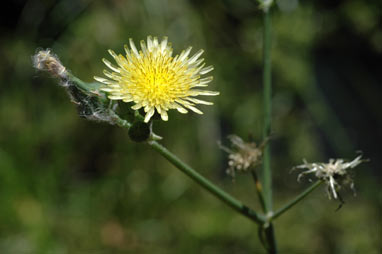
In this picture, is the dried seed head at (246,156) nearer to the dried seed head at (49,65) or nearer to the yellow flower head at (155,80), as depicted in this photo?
the yellow flower head at (155,80)

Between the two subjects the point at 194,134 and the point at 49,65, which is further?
the point at 194,134

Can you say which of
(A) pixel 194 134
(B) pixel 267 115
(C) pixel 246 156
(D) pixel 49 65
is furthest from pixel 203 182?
(A) pixel 194 134

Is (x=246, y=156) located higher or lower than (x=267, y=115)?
lower

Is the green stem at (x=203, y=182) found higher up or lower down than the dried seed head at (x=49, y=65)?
lower down

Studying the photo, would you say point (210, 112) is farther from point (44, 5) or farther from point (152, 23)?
point (44, 5)

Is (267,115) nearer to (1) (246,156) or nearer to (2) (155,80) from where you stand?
(1) (246,156)

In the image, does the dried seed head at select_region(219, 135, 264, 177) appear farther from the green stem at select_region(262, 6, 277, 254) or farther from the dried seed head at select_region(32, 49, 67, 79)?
the dried seed head at select_region(32, 49, 67, 79)

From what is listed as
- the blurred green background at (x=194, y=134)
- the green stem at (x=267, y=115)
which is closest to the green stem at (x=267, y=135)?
the green stem at (x=267, y=115)
